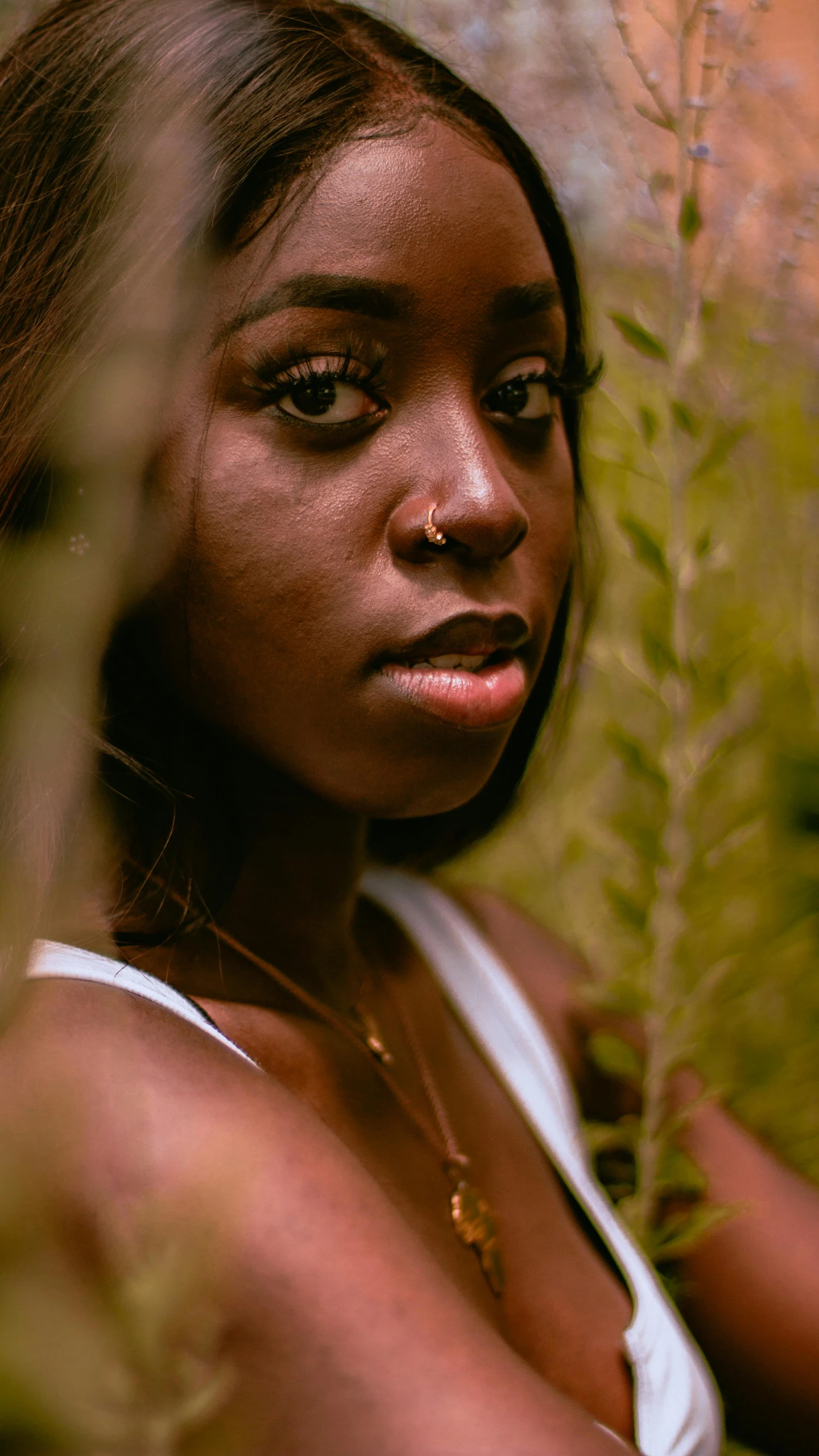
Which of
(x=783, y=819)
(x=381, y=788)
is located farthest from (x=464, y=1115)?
(x=783, y=819)

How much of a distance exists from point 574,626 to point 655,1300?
807 mm

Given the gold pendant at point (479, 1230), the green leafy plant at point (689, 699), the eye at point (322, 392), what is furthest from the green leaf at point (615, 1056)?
the eye at point (322, 392)

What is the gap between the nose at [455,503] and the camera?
78 cm

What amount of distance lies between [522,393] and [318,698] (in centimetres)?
29

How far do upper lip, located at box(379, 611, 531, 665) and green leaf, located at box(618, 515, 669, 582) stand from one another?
261mm

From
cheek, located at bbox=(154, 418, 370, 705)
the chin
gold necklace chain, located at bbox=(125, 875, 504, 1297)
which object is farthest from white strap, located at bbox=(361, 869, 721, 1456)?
cheek, located at bbox=(154, 418, 370, 705)

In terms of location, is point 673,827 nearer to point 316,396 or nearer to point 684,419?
point 684,419

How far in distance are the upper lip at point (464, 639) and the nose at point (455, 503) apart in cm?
Result: 4

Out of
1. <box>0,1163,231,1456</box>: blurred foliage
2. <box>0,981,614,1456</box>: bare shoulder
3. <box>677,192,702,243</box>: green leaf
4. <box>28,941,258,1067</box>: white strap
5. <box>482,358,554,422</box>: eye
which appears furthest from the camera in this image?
<box>677,192,702,243</box>: green leaf

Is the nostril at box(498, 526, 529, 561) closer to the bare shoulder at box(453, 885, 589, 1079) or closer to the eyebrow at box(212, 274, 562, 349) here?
the eyebrow at box(212, 274, 562, 349)

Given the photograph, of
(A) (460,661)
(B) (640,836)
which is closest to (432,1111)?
(B) (640,836)

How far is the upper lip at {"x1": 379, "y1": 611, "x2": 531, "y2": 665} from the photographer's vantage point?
2.58ft

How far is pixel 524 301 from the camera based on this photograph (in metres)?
0.85

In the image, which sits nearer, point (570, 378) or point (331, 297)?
point (331, 297)
